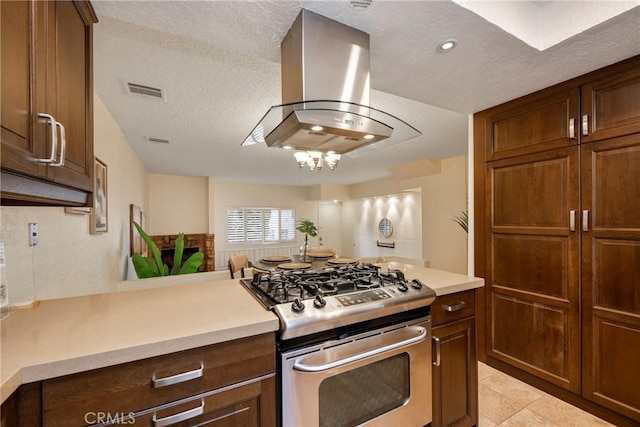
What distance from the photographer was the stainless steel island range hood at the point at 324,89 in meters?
1.19

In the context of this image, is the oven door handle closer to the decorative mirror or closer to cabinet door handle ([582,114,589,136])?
cabinet door handle ([582,114,589,136])

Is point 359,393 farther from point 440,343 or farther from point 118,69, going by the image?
point 118,69

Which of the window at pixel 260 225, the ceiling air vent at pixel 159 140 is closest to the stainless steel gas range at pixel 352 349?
the ceiling air vent at pixel 159 140

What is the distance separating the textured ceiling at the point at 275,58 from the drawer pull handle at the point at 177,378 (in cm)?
139

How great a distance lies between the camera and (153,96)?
2.17m

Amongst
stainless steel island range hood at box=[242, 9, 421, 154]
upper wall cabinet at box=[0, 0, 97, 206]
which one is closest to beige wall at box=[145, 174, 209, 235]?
upper wall cabinet at box=[0, 0, 97, 206]

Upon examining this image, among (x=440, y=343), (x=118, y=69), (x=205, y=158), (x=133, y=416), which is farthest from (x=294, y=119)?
(x=205, y=158)

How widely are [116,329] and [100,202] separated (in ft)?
6.40

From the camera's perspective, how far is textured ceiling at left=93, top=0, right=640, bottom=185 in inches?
46.0

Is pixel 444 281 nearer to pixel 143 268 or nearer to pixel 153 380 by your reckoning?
pixel 153 380

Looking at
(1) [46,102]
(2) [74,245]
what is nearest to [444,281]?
(1) [46,102]

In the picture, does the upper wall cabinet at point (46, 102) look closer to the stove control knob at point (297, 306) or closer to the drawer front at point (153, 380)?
the drawer front at point (153, 380)

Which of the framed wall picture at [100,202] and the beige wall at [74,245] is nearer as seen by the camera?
the beige wall at [74,245]
